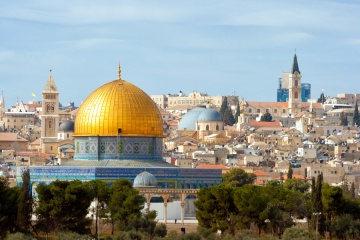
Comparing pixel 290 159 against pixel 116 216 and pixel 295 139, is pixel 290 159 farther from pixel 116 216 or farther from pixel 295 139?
pixel 116 216

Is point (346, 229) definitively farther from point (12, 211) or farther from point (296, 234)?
point (12, 211)

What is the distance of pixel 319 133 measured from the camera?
168 meters

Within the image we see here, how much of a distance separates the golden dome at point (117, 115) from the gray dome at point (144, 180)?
2.96 m

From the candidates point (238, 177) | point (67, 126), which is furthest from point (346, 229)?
point (67, 126)

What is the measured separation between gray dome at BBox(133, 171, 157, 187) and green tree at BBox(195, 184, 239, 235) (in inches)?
333

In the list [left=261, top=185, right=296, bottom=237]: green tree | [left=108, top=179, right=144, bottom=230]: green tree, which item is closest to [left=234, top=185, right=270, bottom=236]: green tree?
[left=261, top=185, right=296, bottom=237]: green tree

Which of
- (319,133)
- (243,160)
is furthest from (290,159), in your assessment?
(319,133)

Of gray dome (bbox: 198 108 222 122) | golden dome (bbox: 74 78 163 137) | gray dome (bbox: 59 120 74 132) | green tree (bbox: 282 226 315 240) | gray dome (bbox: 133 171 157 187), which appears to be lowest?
green tree (bbox: 282 226 315 240)

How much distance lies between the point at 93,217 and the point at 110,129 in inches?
378

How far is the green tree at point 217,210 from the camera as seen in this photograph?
2638 inches

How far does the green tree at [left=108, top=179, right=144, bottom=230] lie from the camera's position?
67.7 metres

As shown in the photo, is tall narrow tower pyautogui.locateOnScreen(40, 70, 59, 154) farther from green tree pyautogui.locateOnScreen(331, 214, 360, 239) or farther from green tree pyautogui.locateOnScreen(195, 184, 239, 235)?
green tree pyautogui.locateOnScreen(331, 214, 360, 239)

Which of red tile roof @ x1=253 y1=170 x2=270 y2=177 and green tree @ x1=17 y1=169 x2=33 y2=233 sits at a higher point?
red tile roof @ x1=253 y1=170 x2=270 y2=177

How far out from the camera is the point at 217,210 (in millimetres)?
67812
